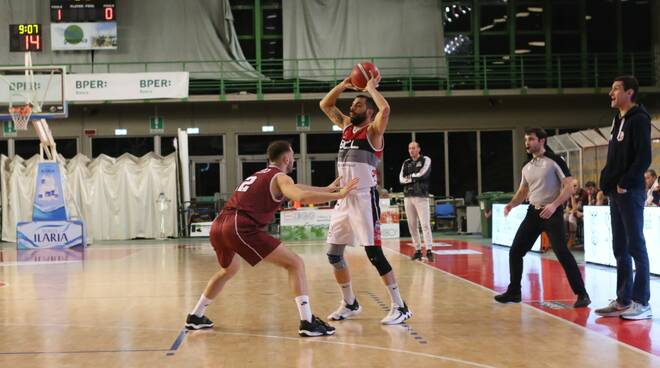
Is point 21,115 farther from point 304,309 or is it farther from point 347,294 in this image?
point 304,309

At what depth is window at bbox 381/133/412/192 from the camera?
89.3ft

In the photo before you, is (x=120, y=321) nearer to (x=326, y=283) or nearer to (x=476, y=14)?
(x=326, y=283)

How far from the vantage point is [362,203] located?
21.8ft

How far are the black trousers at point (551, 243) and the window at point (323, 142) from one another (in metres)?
19.5

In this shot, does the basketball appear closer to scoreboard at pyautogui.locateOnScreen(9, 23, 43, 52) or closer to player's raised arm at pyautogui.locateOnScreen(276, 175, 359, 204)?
player's raised arm at pyautogui.locateOnScreen(276, 175, 359, 204)

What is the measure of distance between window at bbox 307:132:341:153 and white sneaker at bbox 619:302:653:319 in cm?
2060

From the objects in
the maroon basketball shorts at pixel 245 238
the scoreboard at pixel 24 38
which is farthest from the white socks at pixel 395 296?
the scoreboard at pixel 24 38

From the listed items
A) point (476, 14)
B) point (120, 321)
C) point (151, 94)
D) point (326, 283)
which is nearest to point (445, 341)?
point (120, 321)

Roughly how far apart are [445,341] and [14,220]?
20.7 m

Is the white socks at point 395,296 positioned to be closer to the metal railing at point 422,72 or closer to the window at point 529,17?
the metal railing at point 422,72

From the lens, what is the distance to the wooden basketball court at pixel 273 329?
202 inches

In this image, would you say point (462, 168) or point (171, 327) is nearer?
point (171, 327)

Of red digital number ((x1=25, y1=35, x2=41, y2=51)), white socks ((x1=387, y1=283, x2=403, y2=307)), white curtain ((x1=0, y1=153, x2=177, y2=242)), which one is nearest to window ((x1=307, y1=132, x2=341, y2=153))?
white curtain ((x1=0, y1=153, x2=177, y2=242))

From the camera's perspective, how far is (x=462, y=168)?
27062mm
